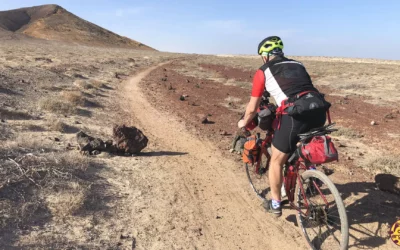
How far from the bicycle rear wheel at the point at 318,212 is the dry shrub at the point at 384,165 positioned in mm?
3398

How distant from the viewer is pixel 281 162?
4164 mm

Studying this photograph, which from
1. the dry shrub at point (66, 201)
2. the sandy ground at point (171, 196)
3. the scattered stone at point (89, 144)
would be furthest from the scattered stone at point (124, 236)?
the scattered stone at point (89, 144)

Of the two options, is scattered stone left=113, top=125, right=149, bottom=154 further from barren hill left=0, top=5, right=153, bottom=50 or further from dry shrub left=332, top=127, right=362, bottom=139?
barren hill left=0, top=5, right=153, bottom=50

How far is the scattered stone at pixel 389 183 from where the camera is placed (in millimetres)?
5410

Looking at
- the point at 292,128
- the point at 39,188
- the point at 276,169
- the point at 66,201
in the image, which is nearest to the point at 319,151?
the point at 292,128

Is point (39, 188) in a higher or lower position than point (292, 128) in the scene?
lower

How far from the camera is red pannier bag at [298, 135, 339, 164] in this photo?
361 centimetres

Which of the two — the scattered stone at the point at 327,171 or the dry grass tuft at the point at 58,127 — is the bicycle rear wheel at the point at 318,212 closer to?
the scattered stone at the point at 327,171

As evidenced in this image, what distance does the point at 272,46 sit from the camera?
4164 millimetres

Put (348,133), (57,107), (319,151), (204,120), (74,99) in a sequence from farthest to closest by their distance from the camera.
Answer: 1. (74,99)
2. (204,120)
3. (57,107)
4. (348,133)
5. (319,151)

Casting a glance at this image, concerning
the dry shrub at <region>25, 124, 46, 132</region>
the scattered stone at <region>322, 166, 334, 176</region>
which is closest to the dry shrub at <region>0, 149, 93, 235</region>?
the dry shrub at <region>25, 124, 46, 132</region>

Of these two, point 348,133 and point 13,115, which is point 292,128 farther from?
point 13,115

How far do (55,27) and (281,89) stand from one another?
10299cm

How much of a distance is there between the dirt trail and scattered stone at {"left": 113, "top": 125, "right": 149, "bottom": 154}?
0.40 m
